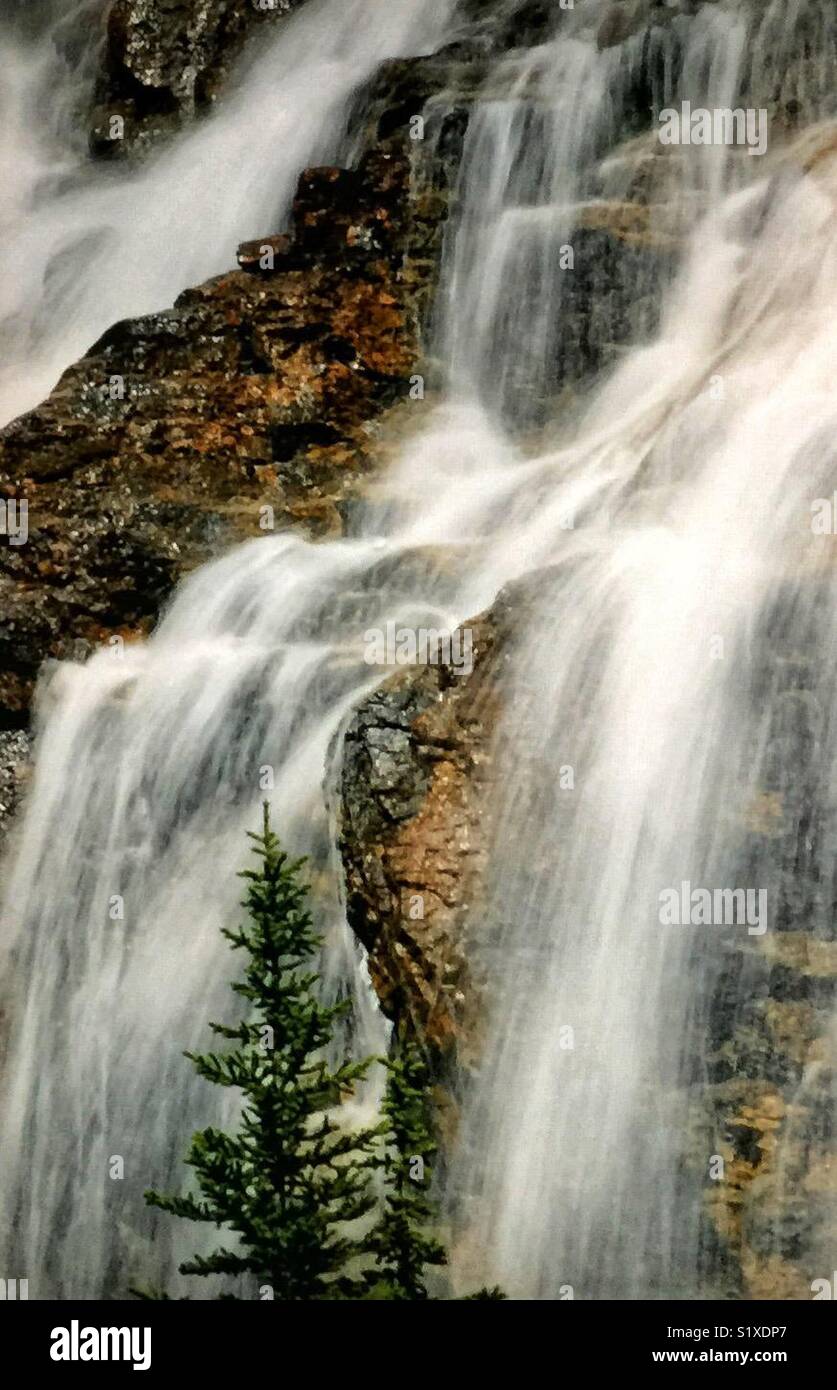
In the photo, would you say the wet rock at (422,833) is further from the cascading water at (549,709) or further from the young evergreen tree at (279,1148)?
the young evergreen tree at (279,1148)

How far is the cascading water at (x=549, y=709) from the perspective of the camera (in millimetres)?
A: 7953

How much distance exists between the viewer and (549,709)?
28.6ft

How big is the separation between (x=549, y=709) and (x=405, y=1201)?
242 cm

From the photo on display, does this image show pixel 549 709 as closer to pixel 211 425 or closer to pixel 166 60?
pixel 211 425

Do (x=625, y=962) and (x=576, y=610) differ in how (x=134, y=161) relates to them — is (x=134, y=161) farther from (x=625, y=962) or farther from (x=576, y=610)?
(x=625, y=962)

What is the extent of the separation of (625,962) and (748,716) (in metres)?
1.24

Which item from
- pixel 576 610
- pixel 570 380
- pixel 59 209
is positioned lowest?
pixel 576 610

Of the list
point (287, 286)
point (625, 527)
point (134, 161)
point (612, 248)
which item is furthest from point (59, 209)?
point (625, 527)

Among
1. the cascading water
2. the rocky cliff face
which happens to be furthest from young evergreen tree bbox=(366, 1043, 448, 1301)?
the rocky cliff face

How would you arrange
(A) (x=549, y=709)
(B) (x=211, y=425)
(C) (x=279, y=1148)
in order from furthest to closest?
(B) (x=211, y=425) < (A) (x=549, y=709) < (C) (x=279, y=1148)

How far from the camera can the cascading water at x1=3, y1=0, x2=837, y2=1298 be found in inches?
313

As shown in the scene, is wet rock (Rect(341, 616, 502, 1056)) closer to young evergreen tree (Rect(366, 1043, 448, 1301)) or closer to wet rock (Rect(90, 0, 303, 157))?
young evergreen tree (Rect(366, 1043, 448, 1301))

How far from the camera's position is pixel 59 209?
61.2ft

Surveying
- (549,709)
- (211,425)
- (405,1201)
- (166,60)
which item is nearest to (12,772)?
(211,425)
